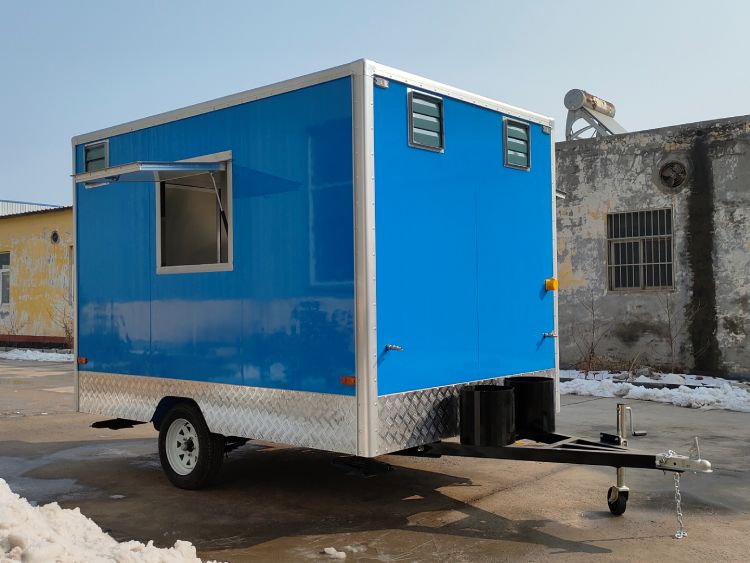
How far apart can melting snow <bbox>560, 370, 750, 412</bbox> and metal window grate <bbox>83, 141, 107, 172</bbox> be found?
27.5 feet

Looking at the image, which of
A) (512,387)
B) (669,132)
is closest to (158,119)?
(512,387)

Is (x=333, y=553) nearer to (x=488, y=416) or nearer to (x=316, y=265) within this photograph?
(x=488, y=416)

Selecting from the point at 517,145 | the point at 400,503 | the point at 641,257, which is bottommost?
the point at 400,503

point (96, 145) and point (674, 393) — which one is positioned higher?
point (96, 145)

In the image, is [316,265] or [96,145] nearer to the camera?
[316,265]

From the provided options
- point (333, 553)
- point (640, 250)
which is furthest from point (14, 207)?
point (333, 553)

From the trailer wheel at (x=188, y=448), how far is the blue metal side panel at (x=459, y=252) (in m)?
2.00

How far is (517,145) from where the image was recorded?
6.88 meters

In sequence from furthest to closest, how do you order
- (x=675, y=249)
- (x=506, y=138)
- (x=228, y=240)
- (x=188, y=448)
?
(x=675, y=249) → (x=188, y=448) → (x=506, y=138) → (x=228, y=240)

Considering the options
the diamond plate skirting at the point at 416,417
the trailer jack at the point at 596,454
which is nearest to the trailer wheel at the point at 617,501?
the trailer jack at the point at 596,454

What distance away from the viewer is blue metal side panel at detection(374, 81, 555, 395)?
18.3 feet

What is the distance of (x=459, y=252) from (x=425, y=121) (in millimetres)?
1089

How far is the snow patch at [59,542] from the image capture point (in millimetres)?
3918

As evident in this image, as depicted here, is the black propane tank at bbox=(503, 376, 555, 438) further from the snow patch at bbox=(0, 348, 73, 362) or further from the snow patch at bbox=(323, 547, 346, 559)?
the snow patch at bbox=(0, 348, 73, 362)
